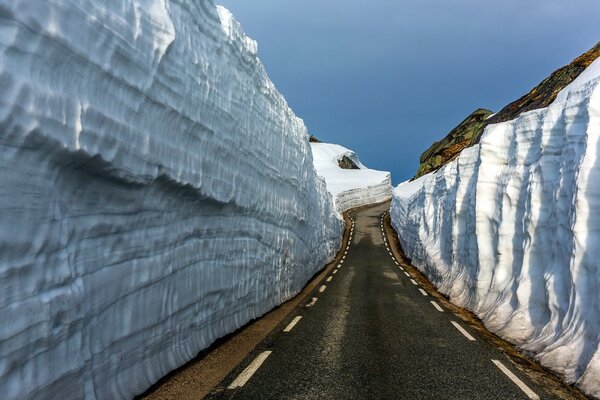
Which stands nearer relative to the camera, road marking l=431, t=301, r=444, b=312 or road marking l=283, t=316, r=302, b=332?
road marking l=283, t=316, r=302, b=332

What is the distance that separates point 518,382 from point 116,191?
5.70 metres

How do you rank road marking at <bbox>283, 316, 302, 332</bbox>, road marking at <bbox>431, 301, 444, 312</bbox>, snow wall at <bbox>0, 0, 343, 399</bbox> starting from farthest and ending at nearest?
1. road marking at <bbox>431, 301, 444, 312</bbox>
2. road marking at <bbox>283, 316, 302, 332</bbox>
3. snow wall at <bbox>0, 0, 343, 399</bbox>

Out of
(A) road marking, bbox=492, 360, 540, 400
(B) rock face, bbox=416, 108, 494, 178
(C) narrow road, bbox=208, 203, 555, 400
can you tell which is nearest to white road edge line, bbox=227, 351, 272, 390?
(C) narrow road, bbox=208, 203, 555, 400

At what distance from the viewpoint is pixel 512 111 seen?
37.5 meters

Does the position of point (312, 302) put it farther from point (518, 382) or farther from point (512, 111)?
point (512, 111)

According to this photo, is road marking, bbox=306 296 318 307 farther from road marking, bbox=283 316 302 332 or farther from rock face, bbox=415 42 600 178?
rock face, bbox=415 42 600 178

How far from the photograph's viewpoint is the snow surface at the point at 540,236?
6539 millimetres

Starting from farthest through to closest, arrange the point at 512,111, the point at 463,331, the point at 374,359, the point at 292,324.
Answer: the point at 512,111 < the point at 292,324 < the point at 463,331 < the point at 374,359

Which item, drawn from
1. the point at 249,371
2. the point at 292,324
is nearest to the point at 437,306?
the point at 292,324

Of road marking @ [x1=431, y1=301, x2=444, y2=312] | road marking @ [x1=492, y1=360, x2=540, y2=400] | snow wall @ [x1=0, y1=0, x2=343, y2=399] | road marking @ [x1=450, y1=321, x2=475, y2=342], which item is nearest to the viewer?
snow wall @ [x1=0, y1=0, x2=343, y2=399]

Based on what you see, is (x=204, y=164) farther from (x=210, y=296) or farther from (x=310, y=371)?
(x=310, y=371)

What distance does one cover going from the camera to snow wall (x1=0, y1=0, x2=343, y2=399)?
338 cm

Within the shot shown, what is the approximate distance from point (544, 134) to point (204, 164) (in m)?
7.20

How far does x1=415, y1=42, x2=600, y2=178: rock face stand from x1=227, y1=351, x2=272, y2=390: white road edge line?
87.3 ft
